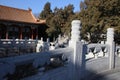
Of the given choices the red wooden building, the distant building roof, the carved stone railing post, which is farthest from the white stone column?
the distant building roof

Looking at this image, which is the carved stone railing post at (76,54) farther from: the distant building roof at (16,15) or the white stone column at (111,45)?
the distant building roof at (16,15)

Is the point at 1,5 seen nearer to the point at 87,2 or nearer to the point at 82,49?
the point at 87,2

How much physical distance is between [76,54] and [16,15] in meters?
25.9

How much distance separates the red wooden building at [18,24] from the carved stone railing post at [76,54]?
2252 centimetres

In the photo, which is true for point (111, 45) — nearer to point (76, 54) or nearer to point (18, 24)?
point (76, 54)

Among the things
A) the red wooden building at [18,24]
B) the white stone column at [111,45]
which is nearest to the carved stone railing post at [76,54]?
the white stone column at [111,45]

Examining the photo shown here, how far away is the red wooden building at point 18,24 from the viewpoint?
30047 mm

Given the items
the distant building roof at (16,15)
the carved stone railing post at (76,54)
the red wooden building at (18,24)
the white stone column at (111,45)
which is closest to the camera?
the carved stone railing post at (76,54)

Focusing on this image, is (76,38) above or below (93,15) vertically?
below

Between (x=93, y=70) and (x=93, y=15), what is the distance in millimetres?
9399

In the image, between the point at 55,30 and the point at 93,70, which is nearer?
the point at 93,70

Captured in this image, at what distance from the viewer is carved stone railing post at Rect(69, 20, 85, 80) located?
7197 millimetres

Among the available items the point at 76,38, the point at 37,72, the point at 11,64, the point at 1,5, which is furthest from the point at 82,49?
the point at 1,5

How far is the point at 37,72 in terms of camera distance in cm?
538
